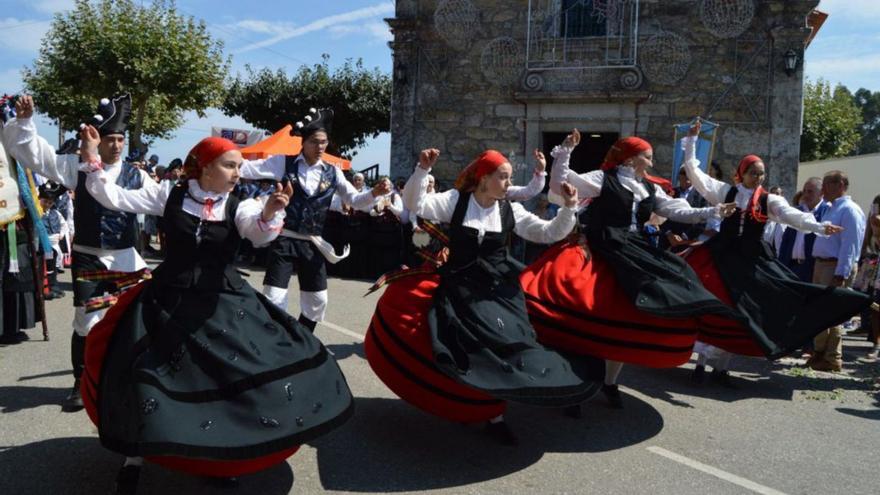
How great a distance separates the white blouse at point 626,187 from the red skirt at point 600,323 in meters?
0.79

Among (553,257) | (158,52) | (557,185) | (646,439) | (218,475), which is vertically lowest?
(646,439)

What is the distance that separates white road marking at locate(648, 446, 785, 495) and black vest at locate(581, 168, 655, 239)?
1608 millimetres

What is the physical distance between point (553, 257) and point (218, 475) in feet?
9.35

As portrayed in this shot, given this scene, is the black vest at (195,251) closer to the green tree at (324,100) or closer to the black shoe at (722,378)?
the black shoe at (722,378)

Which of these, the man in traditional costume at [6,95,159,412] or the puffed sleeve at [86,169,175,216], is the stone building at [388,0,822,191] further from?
the puffed sleeve at [86,169,175,216]

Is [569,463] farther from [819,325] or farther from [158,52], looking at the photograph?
[158,52]

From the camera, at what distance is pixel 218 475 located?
3090mm

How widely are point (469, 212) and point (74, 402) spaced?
2909mm

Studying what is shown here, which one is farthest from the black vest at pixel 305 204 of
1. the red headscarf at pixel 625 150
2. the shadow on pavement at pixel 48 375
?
the red headscarf at pixel 625 150

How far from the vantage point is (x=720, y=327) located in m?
5.59

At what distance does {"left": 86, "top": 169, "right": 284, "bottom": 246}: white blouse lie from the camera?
11.9ft

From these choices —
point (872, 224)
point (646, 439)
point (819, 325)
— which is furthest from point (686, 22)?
point (646, 439)

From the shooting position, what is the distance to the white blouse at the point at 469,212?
14.5ft

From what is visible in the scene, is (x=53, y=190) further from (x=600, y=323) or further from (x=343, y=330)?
(x=600, y=323)
